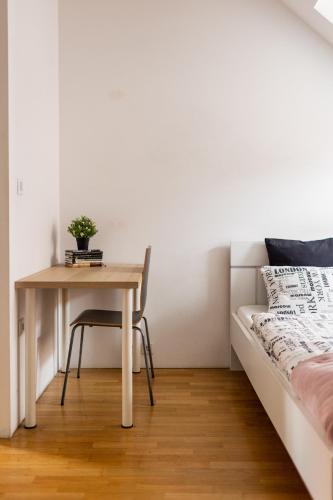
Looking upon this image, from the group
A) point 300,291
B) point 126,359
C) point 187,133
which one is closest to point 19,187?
point 126,359

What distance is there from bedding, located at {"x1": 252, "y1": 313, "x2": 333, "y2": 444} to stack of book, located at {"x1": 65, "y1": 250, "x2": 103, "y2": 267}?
1.11 m

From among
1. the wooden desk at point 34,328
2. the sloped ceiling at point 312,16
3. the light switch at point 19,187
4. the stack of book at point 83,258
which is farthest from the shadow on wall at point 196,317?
the sloped ceiling at point 312,16

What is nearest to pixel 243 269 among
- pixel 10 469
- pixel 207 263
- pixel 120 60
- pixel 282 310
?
pixel 207 263

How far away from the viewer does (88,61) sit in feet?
11.3

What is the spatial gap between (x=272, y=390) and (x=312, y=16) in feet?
8.12

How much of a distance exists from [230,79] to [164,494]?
8.76 ft

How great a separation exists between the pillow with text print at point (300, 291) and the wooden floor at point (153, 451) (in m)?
0.58

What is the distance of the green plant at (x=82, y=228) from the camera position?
10.7 feet

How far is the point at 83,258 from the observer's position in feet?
10.6

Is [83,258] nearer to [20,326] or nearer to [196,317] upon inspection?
[20,326]

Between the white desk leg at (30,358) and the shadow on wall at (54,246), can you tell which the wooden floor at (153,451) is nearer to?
the white desk leg at (30,358)

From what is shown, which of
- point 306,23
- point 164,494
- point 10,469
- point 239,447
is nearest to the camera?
point 164,494

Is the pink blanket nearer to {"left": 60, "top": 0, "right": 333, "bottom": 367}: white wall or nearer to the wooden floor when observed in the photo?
the wooden floor

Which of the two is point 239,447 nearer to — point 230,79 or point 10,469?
point 10,469
